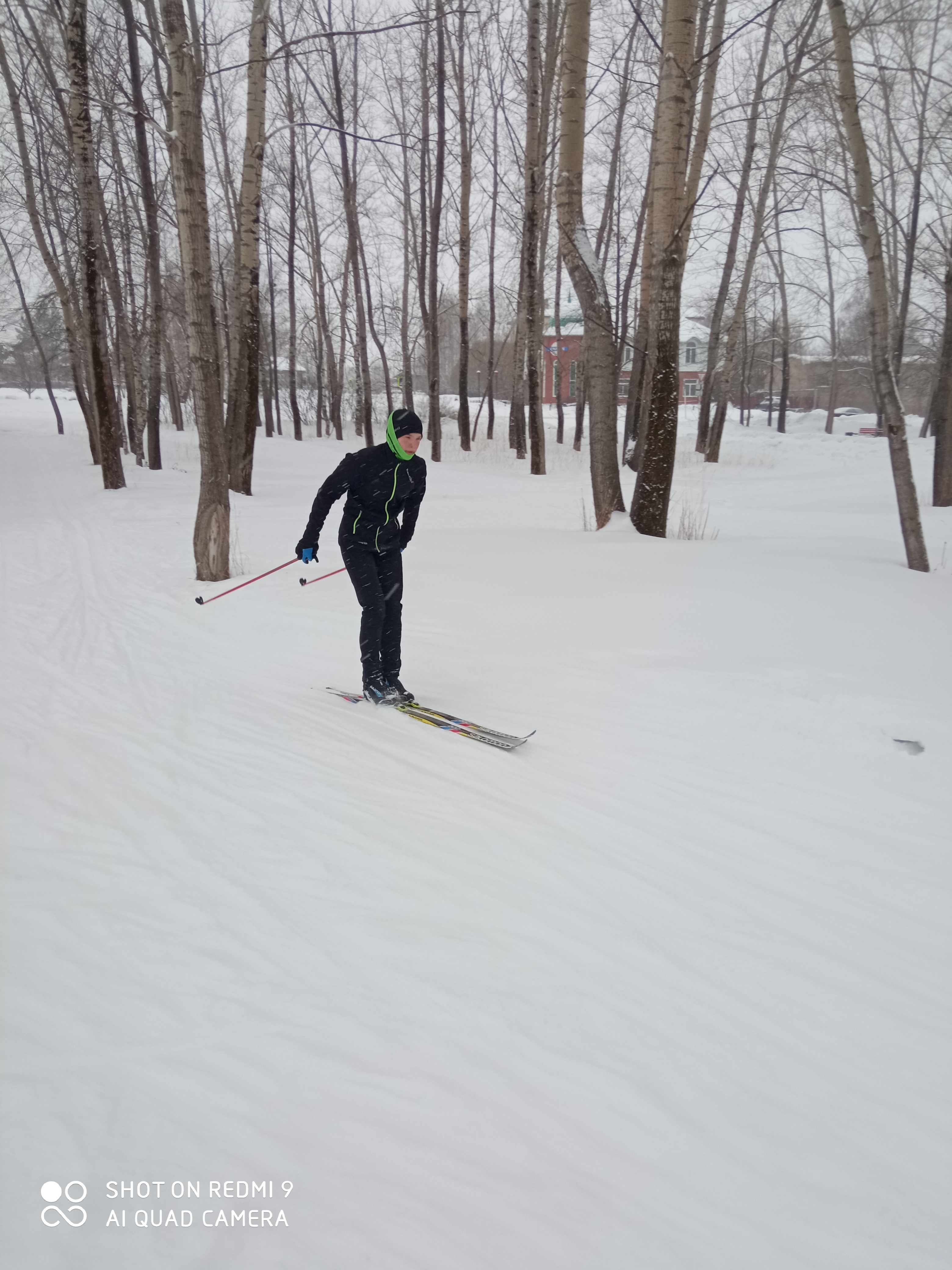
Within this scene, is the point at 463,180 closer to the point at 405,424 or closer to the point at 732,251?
the point at 732,251

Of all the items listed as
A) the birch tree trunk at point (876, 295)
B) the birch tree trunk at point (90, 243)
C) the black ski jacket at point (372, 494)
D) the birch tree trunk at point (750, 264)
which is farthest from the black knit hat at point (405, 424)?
the birch tree trunk at point (90, 243)

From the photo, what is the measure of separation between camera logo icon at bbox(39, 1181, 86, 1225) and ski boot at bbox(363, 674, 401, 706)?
3.34m

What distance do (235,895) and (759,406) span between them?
198 ft

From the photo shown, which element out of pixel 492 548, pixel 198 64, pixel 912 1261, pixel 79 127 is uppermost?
pixel 79 127

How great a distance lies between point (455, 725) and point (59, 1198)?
3.07 m

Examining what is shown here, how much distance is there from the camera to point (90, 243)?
1340 centimetres

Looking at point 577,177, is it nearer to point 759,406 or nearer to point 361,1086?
point 361,1086

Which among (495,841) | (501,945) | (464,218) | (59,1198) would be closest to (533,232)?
(464,218)

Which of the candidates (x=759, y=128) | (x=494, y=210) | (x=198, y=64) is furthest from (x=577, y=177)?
(x=494, y=210)

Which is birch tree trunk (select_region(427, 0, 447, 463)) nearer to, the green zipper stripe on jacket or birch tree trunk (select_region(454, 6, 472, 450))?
birch tree trunk (select_region(454, 6, 472, 450))

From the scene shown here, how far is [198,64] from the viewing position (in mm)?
7695

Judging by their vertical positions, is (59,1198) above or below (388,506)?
below

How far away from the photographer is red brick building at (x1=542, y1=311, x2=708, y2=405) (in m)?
39.8

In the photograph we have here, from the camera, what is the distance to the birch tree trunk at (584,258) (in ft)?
26.9
